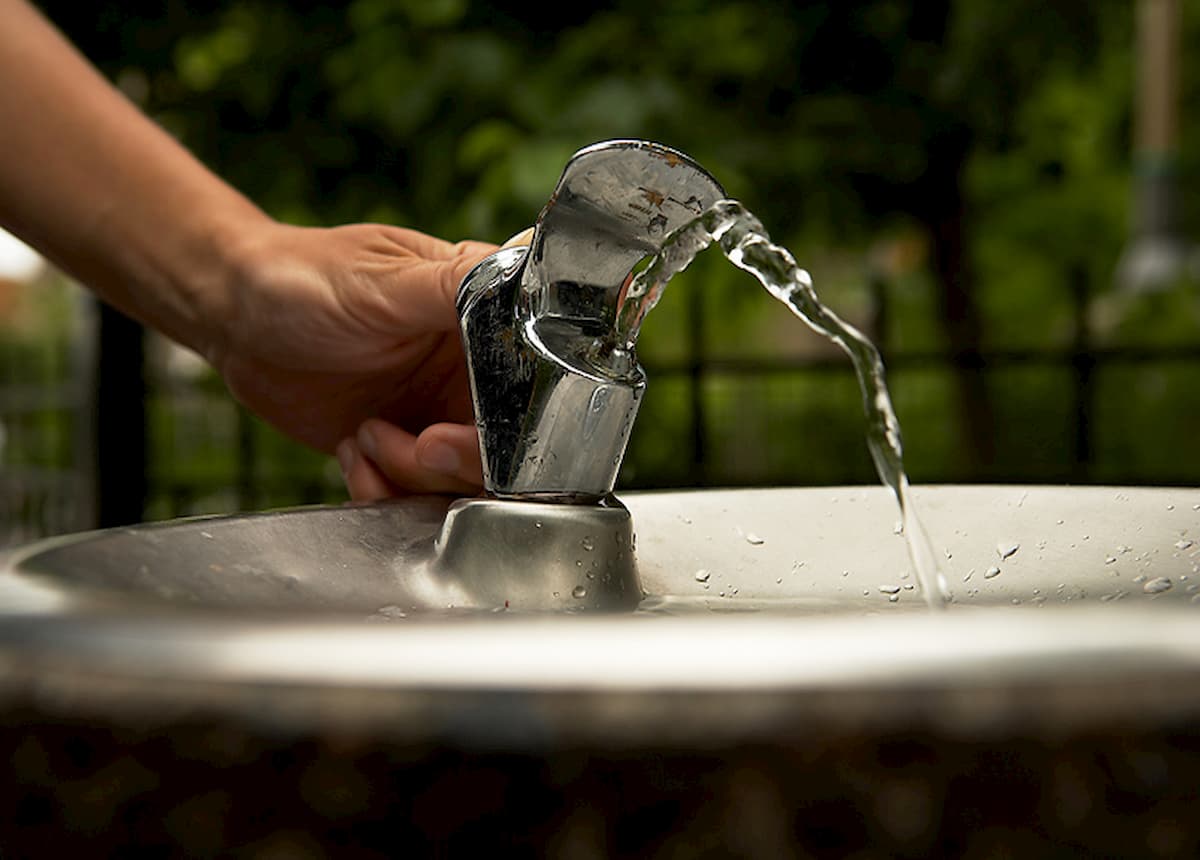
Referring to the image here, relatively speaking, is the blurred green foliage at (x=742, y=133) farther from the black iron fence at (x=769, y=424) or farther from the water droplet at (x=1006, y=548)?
the water droplet at (x=1006, y=548)

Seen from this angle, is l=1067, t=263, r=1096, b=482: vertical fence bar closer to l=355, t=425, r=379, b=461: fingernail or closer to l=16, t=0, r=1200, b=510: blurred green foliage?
l=16, t=0, r=1200, b=510: blurred green foliage

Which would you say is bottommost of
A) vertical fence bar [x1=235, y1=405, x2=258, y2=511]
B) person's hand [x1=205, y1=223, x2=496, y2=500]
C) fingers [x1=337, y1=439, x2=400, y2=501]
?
vertical fence bar [x1=235, y1=405, x2=258, y2=511]

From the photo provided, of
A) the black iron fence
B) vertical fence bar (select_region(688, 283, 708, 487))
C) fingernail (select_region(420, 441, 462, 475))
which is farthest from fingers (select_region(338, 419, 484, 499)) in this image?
vertical fence bar (select_region(688, 283, 708, 487))

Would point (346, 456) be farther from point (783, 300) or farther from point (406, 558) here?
A: point (783, 300)

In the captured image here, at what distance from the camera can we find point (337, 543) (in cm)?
58

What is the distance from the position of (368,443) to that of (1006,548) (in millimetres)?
331

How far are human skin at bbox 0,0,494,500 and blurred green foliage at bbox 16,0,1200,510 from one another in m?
0.90

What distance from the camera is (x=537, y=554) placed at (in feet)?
1.77

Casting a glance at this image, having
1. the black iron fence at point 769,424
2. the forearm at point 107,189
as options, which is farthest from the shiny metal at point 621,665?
the black iron fence at point 769,424

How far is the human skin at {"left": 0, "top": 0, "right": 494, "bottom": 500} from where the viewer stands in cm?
73

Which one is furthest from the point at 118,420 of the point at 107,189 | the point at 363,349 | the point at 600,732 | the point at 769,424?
the point at 600,732

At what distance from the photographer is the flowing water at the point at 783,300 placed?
53 centimetres

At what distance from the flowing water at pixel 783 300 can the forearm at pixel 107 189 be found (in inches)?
11.9

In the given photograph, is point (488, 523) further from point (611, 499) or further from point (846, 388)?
point (846, 388)
